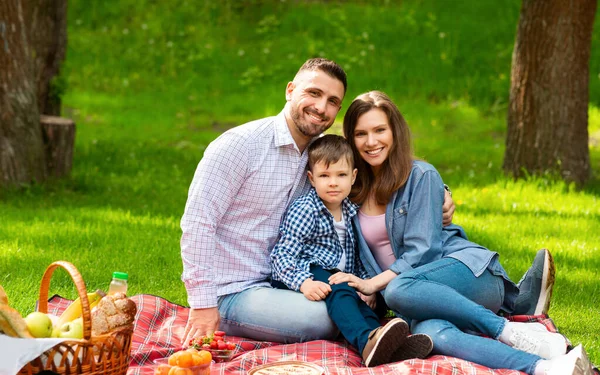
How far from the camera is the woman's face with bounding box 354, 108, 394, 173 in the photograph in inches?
187

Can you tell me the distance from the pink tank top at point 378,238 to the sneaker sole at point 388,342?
2.56 ft

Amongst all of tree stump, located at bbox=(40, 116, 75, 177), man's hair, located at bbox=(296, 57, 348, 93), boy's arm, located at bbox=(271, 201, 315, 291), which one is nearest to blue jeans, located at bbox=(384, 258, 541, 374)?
boy's arm, located at bbox=(271, 201, 315, 291)

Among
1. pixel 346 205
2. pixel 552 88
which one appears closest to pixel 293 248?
pixel 346 205

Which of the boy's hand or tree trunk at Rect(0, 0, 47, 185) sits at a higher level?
tree trunk at Rect(0, 0, 47, 185)

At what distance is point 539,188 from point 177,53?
787 cm

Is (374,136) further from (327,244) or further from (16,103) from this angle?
(16,103)

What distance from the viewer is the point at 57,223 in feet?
23.1

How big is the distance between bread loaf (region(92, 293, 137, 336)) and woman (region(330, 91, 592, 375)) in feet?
4.24

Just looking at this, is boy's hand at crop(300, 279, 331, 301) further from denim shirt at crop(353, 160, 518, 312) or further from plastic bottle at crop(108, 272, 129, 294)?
plastic bottle at crop(108, 272, 129, 294)

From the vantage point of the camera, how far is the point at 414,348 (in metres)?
4.20

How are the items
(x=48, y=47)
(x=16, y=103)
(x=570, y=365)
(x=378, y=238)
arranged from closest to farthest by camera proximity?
(x=570, y=365)
(x=378, y=238)
(x=16, y=103)
(x=48, y=47)

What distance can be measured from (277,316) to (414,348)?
75 centimetres

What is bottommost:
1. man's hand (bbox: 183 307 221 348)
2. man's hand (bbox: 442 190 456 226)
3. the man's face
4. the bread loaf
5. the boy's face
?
man's hand (bbox: 183 307 221 348)

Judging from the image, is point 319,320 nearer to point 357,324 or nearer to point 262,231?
point 357,324
